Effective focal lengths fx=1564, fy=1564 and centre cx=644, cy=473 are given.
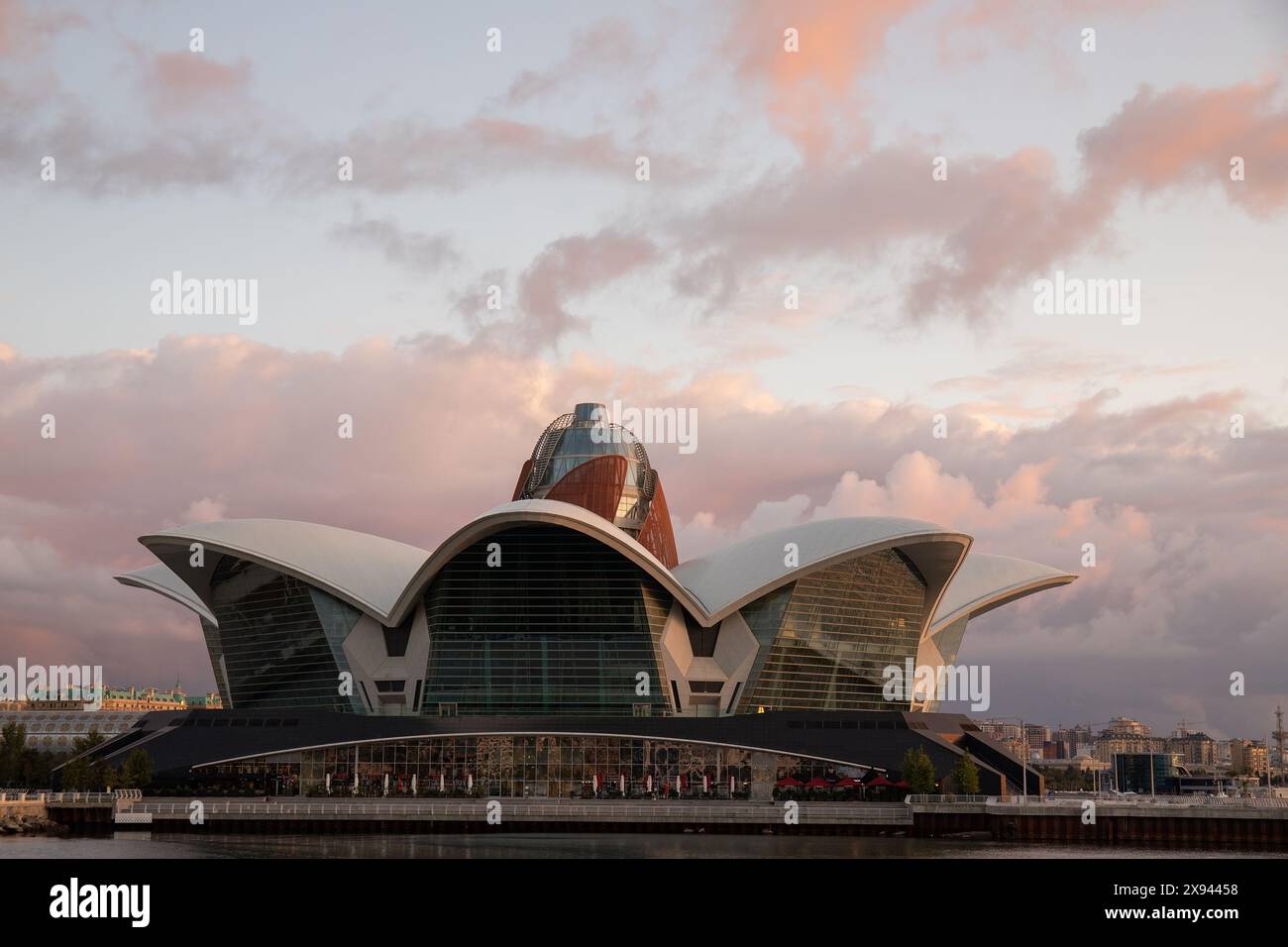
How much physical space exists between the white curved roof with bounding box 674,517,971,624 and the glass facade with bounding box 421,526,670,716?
454 cm

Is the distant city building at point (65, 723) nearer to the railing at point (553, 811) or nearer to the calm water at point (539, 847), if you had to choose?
the railing at point (553, 811)

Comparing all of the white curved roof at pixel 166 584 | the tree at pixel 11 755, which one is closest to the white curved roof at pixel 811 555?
the white curved roof at pixel 166 584

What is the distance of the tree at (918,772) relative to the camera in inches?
3027

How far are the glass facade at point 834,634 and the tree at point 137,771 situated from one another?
32045mm

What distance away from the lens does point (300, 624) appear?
9100cm

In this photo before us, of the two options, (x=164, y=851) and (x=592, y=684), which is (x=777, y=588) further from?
(x=164, y=851)

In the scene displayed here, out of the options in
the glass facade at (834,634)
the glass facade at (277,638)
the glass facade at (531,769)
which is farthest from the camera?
the glass facade at (277,638)

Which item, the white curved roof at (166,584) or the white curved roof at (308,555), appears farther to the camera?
the white curved roof at (166,584)

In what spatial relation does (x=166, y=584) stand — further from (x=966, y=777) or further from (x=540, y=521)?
(x=966, y=777)

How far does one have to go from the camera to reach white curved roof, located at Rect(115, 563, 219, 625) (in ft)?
319

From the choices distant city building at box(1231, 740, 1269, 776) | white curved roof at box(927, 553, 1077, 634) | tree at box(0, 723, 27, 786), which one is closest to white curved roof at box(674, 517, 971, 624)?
white curved roof at box(927, 553, 1077, 634)

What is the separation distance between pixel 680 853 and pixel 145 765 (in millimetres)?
34556

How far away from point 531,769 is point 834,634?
19.7m
